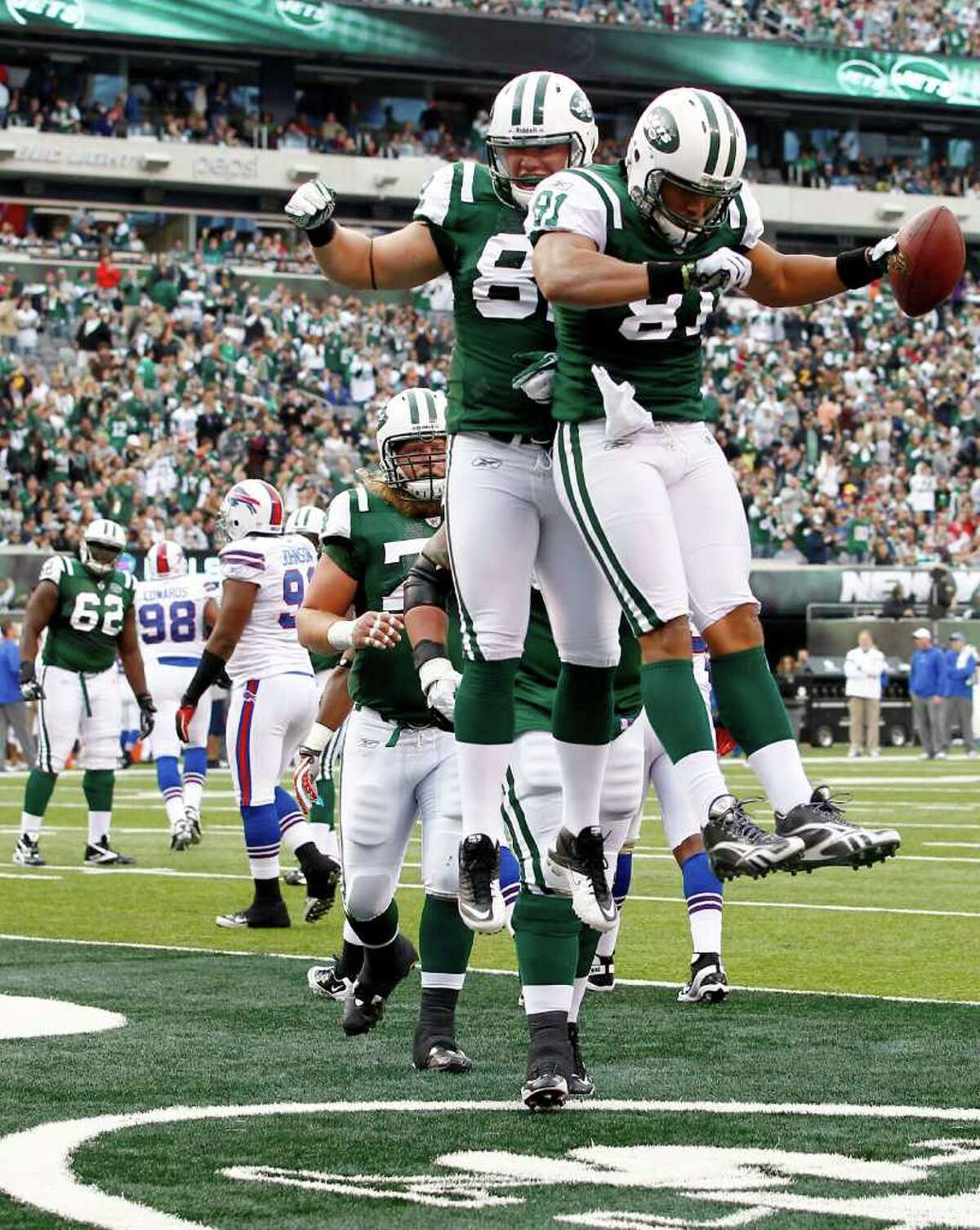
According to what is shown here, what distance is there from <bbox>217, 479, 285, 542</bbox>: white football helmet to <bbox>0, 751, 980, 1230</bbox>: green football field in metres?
1.87

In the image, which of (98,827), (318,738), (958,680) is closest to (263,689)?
(318,738)

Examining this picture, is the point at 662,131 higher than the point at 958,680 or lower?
higher

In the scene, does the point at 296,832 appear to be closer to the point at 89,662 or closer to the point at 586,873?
the point at 89,662

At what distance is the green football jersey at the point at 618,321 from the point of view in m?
4.83

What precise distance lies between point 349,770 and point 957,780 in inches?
590

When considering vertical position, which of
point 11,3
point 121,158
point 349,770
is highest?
point 11,3

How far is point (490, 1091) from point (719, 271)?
1.99m

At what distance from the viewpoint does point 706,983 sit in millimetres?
6797

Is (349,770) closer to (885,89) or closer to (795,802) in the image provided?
(795,802)

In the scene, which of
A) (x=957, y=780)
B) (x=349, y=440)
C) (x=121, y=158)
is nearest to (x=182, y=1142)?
(x=957, y=780)

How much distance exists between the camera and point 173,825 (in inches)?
525

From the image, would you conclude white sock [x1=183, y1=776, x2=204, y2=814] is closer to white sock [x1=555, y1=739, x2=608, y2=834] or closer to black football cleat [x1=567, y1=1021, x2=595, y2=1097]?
black football cleat [x1=567, y1=1021, x2=595, y2=1097]

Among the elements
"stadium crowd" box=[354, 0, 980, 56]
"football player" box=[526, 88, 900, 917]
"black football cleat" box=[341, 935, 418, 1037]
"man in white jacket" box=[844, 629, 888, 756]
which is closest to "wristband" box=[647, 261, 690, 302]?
"football player" box=[526, 88, 900, 917]

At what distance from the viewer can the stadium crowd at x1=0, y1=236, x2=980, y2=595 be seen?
2614cm
